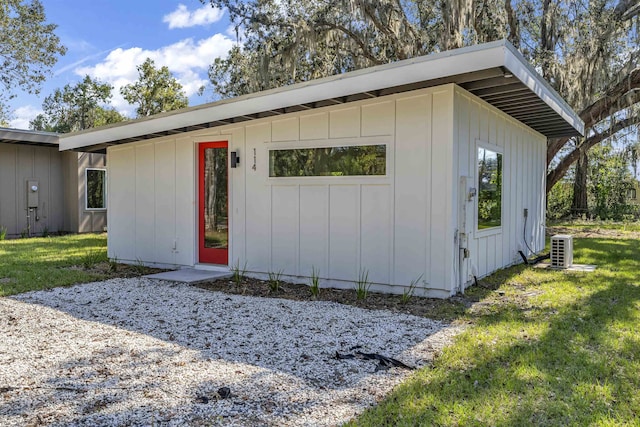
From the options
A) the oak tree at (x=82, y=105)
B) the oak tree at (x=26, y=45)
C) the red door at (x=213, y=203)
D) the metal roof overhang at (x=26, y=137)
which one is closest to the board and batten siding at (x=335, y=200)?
the red door at (x=213, y=203)

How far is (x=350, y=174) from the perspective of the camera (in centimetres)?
569

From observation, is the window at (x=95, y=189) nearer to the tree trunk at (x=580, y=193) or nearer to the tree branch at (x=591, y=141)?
the tree branch at (x=591, y=141)

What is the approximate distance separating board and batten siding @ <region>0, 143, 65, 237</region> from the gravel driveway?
7.72 metres

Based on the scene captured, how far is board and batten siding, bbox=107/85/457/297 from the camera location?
5191 mm

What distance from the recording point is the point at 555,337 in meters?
3.76

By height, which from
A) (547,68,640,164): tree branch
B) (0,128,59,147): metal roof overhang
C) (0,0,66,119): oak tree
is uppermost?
(0,0,66,119): oak tree

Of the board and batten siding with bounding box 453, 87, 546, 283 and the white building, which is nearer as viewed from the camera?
the white building

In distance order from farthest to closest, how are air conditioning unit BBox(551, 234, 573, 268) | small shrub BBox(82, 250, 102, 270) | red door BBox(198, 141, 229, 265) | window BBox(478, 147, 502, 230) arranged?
small shrub BBox(82, 250, 102, 270) → air conditioning unit BBox(551, 234, 573, 268) → red door BBox(198, 141, 229, 265) → window BBox(478, 147, 502, 230)

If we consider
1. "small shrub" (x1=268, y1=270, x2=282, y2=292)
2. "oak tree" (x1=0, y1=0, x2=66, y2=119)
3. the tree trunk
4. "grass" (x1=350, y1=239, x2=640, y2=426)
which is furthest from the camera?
the tree trunk

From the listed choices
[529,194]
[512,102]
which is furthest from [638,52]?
[512,102]

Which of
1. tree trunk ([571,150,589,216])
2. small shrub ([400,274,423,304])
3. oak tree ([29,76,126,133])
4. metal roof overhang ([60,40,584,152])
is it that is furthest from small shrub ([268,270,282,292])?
oak tree ([29,76,126,133])

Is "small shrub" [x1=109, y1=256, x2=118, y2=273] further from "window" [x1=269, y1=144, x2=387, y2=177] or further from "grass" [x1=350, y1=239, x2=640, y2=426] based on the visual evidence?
"grass" [x1=350, y1=239, x2=640, y2=426]

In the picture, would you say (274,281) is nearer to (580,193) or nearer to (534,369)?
(534,369)

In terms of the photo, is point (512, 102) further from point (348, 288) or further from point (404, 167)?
point (348, 288)
